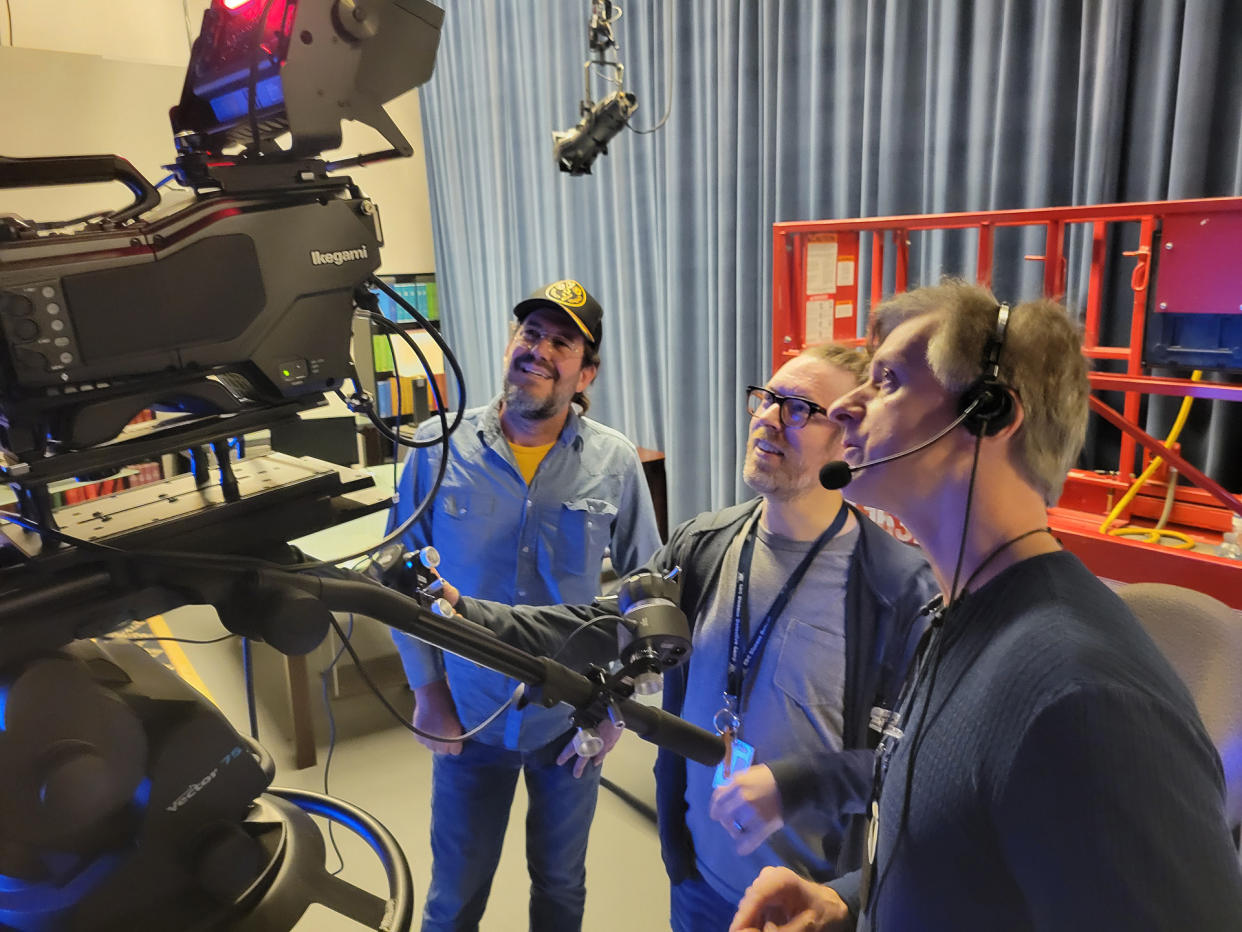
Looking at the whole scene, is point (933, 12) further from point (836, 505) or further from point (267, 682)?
point (267, 682)

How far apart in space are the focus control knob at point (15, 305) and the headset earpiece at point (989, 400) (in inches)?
28.1

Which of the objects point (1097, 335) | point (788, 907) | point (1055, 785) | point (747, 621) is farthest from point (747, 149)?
point (1055, 785)

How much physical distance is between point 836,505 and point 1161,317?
0.98 meters

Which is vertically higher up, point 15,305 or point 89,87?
point 89,87

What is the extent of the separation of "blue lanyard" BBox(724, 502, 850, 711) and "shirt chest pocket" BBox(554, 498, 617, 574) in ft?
1.53

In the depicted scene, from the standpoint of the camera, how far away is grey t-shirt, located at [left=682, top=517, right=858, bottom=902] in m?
1.17

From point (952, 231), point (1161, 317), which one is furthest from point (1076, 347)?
point (952, 231)

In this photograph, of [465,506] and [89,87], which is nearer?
[465,506]

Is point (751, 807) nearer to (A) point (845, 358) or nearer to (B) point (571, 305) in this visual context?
(A) point (845, 358)

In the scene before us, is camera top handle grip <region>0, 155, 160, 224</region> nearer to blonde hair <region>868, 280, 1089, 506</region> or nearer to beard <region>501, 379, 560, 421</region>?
blonde hair <region>868, 280, 1089, 506</region>

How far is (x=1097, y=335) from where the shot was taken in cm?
206

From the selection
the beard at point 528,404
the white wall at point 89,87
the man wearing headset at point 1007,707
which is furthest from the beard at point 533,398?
the white wall at point 89,87

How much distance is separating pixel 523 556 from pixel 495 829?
51 cm

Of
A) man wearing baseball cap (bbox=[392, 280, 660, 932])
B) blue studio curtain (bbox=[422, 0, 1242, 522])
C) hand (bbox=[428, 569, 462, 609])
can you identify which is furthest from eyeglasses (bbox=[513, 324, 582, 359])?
blue studio curtain (bbox=[422, 0, 1242, 522])
